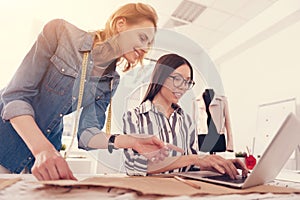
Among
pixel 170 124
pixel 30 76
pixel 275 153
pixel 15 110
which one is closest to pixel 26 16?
pixel 170 124

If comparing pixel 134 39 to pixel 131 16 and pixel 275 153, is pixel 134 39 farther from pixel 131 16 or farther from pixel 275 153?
pixel 275 153

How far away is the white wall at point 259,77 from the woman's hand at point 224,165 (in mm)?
2020

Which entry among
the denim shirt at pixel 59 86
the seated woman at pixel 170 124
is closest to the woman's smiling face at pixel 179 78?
the seated woman at pixel 170 124

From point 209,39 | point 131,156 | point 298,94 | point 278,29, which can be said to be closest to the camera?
point 131,156

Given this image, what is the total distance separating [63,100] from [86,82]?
0.36ft

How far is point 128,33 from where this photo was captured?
73 cm

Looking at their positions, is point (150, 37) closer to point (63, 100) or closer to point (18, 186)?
point (63, 100)

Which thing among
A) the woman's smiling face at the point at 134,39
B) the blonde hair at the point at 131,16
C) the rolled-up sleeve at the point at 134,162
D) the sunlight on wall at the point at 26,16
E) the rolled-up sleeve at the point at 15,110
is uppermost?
the sunlight on wall at the point at 26,16

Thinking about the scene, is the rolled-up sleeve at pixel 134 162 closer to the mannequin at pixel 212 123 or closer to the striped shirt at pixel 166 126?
the striped shirt at pixel 166 126

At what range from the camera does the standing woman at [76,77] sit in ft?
2.36

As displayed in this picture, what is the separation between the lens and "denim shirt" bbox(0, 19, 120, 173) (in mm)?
766

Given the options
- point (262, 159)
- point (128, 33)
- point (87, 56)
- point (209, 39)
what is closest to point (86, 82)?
point (87, 56)

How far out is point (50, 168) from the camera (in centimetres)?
50

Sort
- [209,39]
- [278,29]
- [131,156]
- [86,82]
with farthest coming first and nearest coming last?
1. [209,39]
2. [278,29]
3. [131,156]
4. [86,82]
